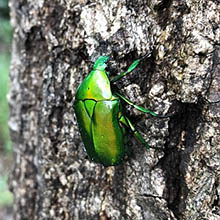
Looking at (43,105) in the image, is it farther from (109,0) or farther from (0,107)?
(0,107)

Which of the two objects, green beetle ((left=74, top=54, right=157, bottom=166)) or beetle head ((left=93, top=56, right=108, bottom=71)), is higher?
beetle head ((left=93, top=56, right=108, bottom=71))

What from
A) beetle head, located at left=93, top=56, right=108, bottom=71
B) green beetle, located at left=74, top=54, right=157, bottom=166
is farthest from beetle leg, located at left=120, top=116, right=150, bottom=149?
beetle head, located at left=93, top=56, right=108, bottom=71

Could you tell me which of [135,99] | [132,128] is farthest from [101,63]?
[132,128]

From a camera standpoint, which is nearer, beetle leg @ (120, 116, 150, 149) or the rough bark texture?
the rough bark texture

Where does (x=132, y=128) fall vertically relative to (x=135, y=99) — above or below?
below

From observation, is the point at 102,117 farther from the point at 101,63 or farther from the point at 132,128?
the point at 101,63

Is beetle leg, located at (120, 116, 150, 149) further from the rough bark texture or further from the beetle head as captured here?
the beetle head

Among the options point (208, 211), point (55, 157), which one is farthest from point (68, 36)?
point (208, 211)
